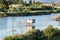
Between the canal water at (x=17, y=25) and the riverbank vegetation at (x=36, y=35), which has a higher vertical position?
the riverbank vegetation at (x=36, y=35)

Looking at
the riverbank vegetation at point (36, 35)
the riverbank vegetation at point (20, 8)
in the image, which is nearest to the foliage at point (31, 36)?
the riverbank vegetation at point (36, 35)

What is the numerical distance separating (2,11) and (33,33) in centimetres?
1067

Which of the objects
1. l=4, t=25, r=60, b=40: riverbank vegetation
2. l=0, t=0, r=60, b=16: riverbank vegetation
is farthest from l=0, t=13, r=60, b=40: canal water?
l=0, t=0, r=60, b=16: riverbank vegetation

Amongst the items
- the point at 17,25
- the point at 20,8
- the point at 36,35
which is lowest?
the point at 20,8

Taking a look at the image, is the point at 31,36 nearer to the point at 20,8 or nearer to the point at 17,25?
the point at 17,25

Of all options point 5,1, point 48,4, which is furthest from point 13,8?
point 48,4

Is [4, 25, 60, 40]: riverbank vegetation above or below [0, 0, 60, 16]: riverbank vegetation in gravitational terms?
above

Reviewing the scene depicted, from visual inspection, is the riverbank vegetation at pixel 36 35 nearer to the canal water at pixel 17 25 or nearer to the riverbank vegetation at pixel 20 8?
the canal water at pixel 17 25

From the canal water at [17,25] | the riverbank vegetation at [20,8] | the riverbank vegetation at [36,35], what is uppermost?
the riverbank vegetation at [36,35]

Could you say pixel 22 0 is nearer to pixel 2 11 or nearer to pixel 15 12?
pixel 15 12

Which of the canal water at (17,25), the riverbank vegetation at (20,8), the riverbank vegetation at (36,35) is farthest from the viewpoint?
the riverbank vegetation at (20,8)

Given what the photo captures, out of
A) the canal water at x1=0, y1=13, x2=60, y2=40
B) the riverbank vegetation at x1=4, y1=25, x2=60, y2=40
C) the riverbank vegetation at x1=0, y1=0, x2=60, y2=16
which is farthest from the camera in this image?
the riverbank vegetation at x1=0, y1=0, x2=60, y2=16

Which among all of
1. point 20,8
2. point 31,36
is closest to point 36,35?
point 31,36

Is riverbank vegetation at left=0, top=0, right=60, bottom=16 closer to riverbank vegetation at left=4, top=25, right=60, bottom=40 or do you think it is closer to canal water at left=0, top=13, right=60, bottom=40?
canal water at left=0, top=13, right=60, bottom=40
